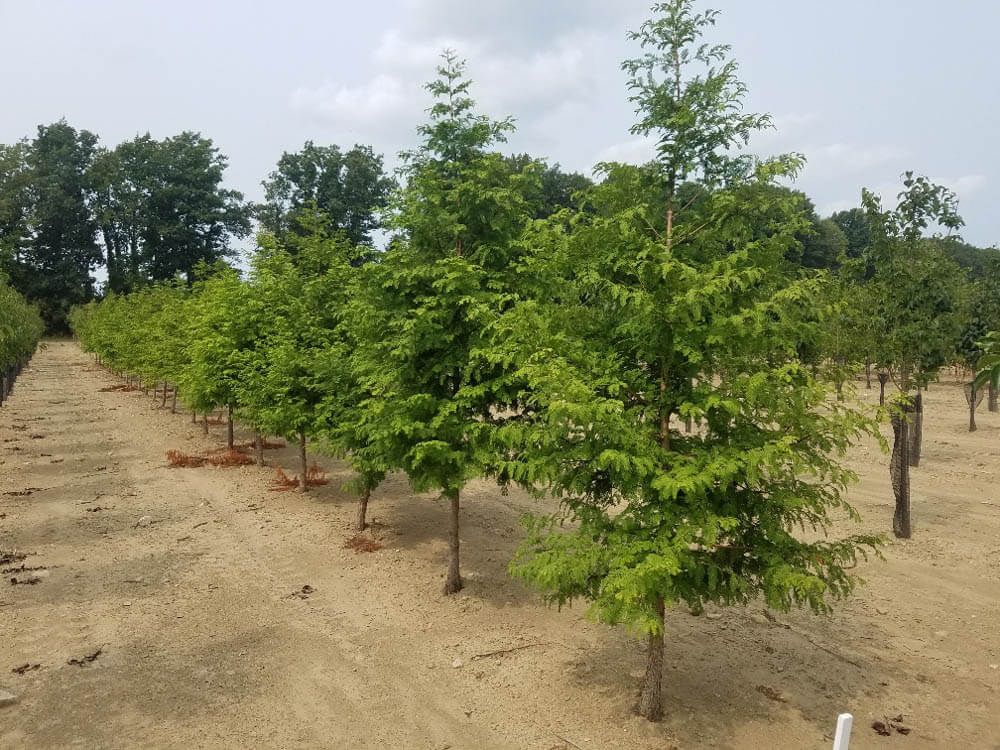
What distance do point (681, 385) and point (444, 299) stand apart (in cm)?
357

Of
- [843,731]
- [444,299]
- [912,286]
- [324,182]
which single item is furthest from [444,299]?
[324,182]

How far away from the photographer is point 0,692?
274 inches

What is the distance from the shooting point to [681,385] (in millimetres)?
6227

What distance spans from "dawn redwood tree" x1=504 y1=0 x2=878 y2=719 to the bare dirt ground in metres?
1.37

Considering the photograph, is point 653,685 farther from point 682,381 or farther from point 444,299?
point 444,299

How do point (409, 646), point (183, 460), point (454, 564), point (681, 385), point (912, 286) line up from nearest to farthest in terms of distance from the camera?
point (681, 385) < point (409, 646) < point (454, 564) < point (912, 286) < point (183, 460)

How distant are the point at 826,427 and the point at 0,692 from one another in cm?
875

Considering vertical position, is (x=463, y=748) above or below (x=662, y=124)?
below

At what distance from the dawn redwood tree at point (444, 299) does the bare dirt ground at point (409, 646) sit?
2.32 m

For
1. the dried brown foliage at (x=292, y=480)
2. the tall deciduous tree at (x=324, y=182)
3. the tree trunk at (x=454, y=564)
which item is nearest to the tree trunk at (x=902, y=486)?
the tree trunk at (x=454, y=564)

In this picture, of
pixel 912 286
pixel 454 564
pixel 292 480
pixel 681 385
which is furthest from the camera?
pixel 292 480

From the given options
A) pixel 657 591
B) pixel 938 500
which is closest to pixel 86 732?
pixel 657 591

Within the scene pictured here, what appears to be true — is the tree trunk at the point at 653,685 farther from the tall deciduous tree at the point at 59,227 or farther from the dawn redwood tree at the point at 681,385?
the tall deciduous tree at the point at 59,227

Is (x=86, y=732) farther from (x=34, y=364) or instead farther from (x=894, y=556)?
(x=34, y=364)
